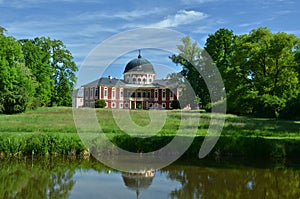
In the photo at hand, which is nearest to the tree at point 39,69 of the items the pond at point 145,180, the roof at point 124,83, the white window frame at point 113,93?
the roof at point 124,83

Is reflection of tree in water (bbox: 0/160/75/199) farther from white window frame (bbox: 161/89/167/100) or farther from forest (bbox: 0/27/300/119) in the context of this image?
white window frame (bbox: 161/89/167/100)

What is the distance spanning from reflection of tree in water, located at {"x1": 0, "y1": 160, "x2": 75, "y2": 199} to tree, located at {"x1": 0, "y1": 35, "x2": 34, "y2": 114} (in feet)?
70.6

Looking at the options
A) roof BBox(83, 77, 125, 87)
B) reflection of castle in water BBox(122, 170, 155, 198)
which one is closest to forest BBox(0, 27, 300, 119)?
roof BBox(83, 77, 125, 87)

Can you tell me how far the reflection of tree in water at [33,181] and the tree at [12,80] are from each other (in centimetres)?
2151

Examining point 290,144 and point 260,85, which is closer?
point 290,144

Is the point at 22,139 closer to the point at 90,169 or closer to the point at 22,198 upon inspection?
the point at 90,169

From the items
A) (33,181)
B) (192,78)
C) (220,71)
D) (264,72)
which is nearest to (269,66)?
(264,72)

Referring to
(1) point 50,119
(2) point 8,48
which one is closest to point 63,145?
(1) point 50,119

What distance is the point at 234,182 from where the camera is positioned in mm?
13992

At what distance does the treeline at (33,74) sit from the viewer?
123ft

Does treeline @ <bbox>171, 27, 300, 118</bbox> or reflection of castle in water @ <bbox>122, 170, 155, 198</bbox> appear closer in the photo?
reflection of castle in water @ <bbox>122, 170, 155, 198</bbox>

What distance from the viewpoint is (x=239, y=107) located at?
29031 millimetres

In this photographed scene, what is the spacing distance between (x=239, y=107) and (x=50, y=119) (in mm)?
15980

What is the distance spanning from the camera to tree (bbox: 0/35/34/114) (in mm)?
36469
